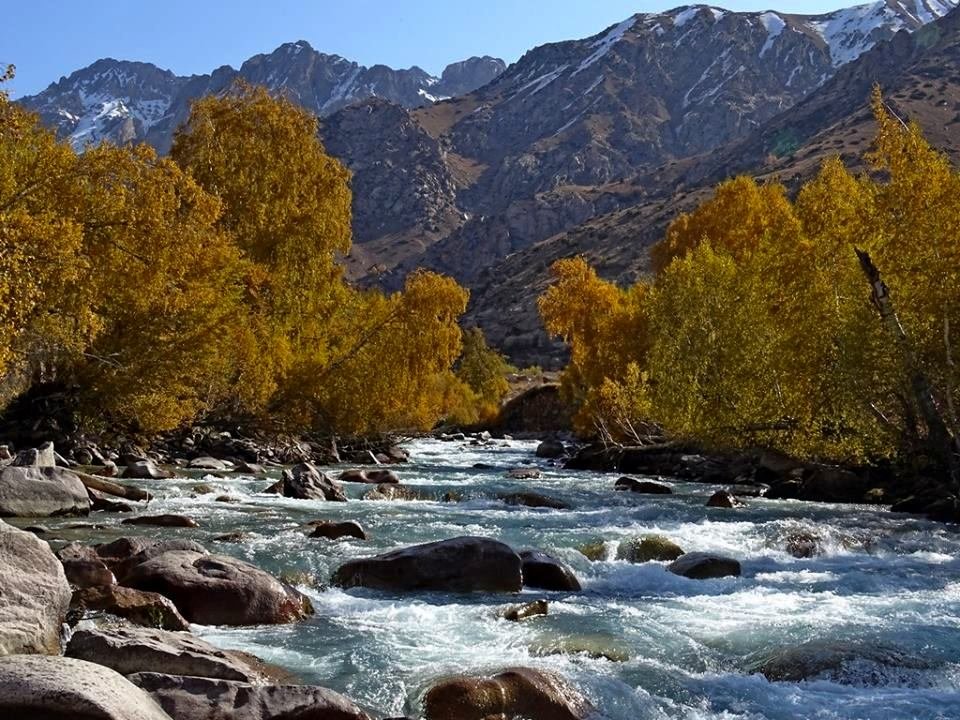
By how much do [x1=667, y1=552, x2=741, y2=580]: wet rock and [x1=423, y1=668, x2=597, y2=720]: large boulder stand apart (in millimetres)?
6668

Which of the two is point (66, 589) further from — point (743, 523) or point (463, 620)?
point (743, 523)

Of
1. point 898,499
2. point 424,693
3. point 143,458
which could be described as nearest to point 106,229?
point 143,458

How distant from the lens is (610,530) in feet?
64.7

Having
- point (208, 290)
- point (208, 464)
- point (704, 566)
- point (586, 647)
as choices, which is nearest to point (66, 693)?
point (586, 647)

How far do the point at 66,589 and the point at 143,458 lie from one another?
20596 mm

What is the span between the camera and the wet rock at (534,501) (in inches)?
961

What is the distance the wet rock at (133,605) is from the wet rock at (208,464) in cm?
1867

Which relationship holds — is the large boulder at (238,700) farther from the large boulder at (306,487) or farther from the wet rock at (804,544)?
the large boulder at (306,487)

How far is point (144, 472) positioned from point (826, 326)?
19307 millimetres

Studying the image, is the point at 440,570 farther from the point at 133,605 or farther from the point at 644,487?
the point at 644,487

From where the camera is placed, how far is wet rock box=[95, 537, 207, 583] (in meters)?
12.3

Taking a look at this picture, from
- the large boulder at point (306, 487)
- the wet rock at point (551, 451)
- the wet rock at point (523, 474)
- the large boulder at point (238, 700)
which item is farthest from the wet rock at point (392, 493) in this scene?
the wet rock at point (551, 451)

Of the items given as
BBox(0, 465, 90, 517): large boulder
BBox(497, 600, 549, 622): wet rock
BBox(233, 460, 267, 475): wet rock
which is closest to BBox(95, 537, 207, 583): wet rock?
BBox(0, 465, 90, 517): large boulder

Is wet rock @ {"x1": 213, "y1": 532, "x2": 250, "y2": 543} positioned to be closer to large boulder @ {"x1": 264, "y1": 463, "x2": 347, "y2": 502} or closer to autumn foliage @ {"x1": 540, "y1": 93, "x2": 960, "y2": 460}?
large boulder @ {"x1": 264, "y1": 463, "x2": 347, "y2": 502}
